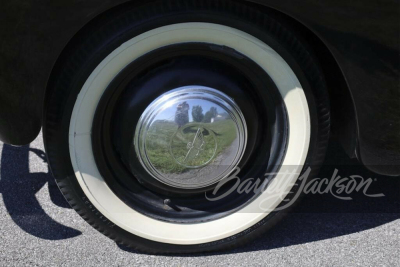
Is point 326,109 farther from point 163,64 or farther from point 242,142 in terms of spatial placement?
point 163,64

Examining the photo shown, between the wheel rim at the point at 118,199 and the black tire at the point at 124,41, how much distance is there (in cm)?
2

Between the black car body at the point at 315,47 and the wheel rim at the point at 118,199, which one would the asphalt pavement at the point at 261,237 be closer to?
the wheel rim at the point at 118,199

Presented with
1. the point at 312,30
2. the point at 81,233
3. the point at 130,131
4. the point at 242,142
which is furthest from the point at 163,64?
the point at 81,233

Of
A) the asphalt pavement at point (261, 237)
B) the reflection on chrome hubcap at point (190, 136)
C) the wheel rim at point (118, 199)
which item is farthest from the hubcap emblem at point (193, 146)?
the asphalt pavement at point (261, 237)

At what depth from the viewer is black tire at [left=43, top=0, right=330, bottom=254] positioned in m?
1.51

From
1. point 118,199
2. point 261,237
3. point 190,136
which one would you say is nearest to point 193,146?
point 190,136

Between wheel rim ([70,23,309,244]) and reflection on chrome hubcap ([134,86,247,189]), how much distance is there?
7.4 inches

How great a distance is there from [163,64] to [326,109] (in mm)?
654

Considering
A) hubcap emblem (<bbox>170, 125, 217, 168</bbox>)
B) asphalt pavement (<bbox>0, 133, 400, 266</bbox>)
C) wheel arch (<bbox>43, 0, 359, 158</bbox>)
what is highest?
wheel arch (<bbox>43, 0, 359, 158</bbox>)

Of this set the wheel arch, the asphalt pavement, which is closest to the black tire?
the wheel arch

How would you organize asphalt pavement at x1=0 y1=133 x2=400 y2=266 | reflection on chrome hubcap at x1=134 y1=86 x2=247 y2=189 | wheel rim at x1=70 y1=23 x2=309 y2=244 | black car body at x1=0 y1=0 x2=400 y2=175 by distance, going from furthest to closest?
asphalt pavement at x1=0 y1=133 x2=400 y2=266 → reflection on chrome hubcap at x1=134 y1=86 x2=247 y2=189 → wheel rim at x1=70 y1=23 x2=309 y2=244 → black car body at x1=0 y1=0 x2=400 y2=175

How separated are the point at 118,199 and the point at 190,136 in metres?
0.40

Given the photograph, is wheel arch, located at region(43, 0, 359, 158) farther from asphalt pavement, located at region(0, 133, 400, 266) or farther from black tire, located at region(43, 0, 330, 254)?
asphalt pavement, located at region(0, 133, 400, 266)

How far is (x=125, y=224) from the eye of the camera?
180cm
